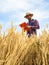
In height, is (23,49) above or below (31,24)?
below

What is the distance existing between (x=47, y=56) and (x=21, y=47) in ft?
1.19

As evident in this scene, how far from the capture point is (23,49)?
328 centimetres

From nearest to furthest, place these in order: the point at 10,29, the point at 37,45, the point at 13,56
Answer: the point at 13,56 → the point at 37,45 → the point at 10,29

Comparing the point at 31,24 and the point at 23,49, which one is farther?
the point at 31,24

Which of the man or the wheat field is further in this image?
the man

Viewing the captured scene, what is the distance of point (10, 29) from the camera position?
3637 millimetres

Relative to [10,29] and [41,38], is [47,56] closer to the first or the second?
[41,38]

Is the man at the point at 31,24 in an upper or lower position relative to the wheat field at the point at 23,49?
upper

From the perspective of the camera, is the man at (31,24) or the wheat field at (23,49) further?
the man at (31,24)

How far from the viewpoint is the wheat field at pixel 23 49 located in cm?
321

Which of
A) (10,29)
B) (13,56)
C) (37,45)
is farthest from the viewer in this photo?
(10,29)

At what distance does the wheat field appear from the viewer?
126 inches

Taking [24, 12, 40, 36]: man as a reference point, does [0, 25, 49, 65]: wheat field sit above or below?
below

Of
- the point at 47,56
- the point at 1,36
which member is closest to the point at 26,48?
the point at 47,56
